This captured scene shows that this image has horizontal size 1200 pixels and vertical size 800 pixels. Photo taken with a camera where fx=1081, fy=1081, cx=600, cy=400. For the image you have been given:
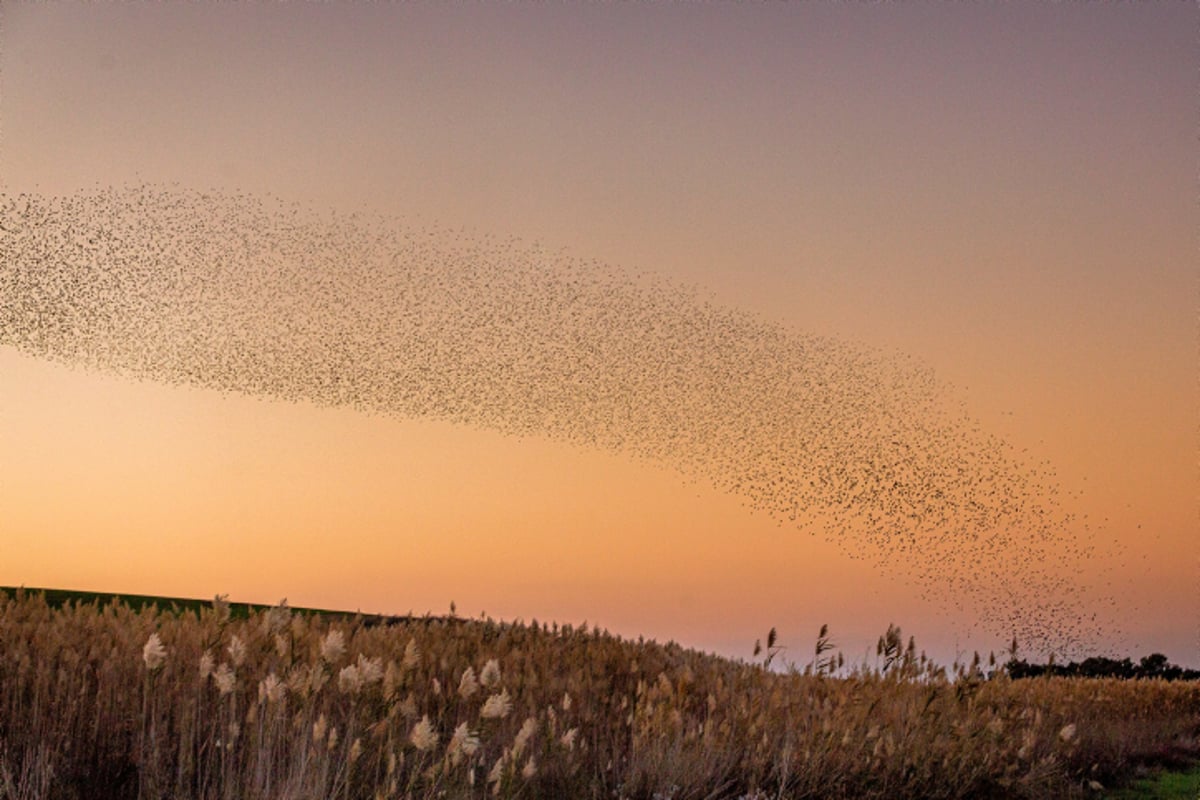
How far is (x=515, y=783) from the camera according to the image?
605cm

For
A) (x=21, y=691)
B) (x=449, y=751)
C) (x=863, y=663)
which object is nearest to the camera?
(x=449, y=751)

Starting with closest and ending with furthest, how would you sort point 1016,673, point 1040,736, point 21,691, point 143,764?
point 143,764 < point 21,691 < point 1040,736 < point 1016,673

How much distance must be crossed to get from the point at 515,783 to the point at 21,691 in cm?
292

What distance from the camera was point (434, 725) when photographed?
650 cm

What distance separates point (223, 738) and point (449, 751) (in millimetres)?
1709

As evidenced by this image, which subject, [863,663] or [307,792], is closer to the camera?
[307,792]

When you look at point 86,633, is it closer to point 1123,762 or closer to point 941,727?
point 941,727

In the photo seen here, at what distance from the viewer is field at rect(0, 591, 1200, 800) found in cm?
535

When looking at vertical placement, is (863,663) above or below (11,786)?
above

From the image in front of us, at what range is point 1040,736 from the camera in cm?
1133

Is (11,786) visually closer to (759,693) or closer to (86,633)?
(86,633)

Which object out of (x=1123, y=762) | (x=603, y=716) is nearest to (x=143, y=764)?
(x=603, y=716)

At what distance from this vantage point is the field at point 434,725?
535cm

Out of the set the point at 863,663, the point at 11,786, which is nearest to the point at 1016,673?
the point at 863,663
